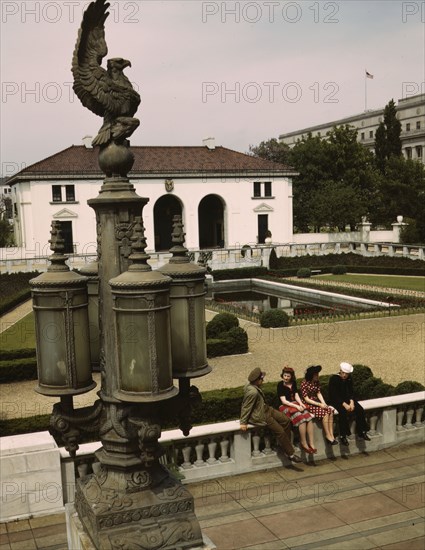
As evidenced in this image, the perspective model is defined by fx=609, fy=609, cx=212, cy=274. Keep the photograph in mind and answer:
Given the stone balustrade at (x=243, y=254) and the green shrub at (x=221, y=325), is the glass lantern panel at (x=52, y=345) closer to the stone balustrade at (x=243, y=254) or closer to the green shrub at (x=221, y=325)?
the green shrub at (x=221, y=325)

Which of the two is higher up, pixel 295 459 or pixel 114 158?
pixel 114 158

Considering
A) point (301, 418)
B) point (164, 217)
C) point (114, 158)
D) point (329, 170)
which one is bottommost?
point (301, 418)

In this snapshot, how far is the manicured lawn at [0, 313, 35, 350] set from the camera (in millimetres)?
20617

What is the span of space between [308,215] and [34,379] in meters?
48.2

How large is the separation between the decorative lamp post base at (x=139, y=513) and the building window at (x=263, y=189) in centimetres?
5420

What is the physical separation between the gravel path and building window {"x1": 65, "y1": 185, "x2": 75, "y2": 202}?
1181 inches

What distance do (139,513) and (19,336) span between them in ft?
64.0

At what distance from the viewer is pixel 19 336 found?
22.3 metres

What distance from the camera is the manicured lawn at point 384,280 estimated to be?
34.1 m

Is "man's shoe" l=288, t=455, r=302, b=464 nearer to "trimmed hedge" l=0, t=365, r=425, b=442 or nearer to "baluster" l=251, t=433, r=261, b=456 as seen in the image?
"baluster" l=251, t=433, r=261, b=456

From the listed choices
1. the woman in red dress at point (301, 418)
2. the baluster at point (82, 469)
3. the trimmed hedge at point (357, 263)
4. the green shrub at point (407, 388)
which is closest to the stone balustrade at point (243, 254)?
the trimmed hedge at point (357, 263)

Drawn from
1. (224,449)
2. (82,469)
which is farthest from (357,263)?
(82,469)

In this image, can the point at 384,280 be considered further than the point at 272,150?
No

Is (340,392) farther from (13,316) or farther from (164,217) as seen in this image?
(164,217)
